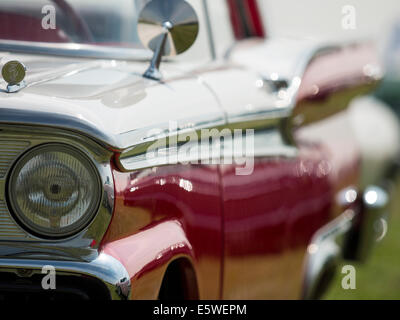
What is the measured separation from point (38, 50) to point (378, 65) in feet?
8.06

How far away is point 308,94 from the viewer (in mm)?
3369

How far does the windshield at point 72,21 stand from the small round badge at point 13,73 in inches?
25.3

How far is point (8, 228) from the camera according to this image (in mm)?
1958

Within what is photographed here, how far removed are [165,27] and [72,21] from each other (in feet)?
1.46

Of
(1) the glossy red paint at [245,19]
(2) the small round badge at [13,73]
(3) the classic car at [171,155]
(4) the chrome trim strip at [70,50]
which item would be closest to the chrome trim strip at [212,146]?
(3) the classic car at [171,155]

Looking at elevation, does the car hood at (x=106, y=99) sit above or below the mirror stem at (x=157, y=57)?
below

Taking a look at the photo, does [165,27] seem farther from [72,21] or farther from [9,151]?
[9,151]

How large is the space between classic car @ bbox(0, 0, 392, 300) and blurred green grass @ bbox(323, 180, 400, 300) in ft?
2.23

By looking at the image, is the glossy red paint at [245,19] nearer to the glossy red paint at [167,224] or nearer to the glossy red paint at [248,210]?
the glossy red paint at [248,210]

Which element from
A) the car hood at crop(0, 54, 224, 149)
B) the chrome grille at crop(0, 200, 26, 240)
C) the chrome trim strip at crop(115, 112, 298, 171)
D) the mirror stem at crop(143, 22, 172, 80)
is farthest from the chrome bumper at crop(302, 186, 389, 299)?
the chrome grille at crop(0, 200, 26, 240)

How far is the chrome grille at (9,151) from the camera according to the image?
6.41ft

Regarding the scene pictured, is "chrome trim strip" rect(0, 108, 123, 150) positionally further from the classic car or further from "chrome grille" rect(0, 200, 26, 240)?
"chrome grille" rect(0, 200, 26, 240)

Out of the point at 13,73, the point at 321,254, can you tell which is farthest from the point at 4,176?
the point at 321,254

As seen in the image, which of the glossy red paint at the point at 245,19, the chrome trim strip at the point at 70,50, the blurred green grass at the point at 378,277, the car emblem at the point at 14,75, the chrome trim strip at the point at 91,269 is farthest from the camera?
the blurred green grass at the point at 378,277
